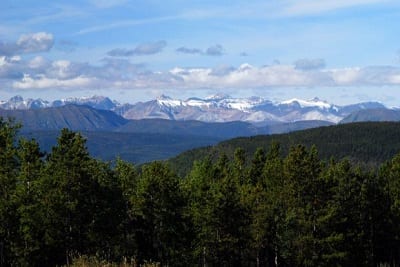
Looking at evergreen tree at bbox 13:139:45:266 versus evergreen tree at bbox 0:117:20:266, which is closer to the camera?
evergreen tree at bbox 13:139:45:266

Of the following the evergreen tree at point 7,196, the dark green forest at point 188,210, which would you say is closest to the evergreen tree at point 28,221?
the dark green forest at point 188,210

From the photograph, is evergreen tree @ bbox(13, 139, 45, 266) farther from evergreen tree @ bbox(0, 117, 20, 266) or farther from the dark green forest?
evergreen tree @ bbox(0, 117, 20, 266)

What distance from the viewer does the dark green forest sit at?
42906 mm

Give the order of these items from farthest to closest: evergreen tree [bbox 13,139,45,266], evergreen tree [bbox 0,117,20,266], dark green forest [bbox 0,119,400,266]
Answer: dark green forest [bbox 0,119,400,266]
evergreen tree [bbox 0,117,20,266]
evergreen tree [bbox 13,139,45,266]

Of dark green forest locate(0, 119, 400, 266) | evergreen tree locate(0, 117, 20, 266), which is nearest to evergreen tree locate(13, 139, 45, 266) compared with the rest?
dark green forest locate(0, 119, 400, 266)

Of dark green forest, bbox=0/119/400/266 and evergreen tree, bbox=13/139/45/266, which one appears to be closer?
evergreen tree, bbox=13/139/45/266

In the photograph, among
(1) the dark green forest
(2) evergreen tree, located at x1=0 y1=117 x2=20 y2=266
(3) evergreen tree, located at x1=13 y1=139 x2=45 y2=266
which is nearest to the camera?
(3) evergreen tree, located at x1=13 y1=139 x2=45 y2=266

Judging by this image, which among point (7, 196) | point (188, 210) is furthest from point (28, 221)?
point (188, 210)

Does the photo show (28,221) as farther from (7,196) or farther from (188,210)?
(188,210)

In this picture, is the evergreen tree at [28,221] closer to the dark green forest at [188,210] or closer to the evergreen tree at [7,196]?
the dark green forest at [188,210]

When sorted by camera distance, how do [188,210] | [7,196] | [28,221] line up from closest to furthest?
1. [28,221]
2. [7,196]
3. [188,210]

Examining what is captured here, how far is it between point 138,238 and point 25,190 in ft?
55.9

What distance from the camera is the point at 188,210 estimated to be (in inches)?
2240

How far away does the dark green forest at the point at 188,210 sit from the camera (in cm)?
4291
